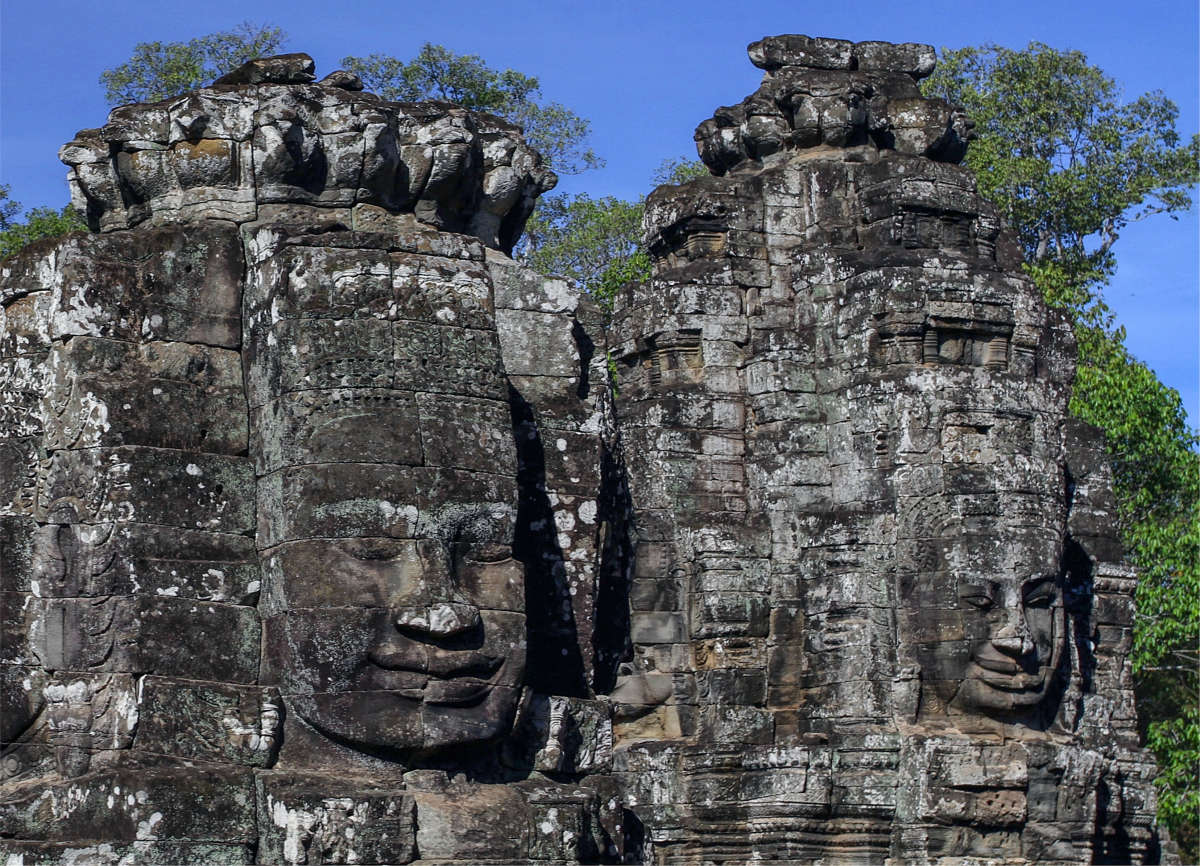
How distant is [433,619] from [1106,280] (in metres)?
25.4

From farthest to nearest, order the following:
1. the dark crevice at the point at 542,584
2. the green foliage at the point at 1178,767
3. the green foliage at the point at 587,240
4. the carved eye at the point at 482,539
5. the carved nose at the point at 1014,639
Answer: the green foliage at the point at 587,240 < the green foliage at the point at 1178,767 < the carved nose at the point at 1014,639 < the dark crevice at the point at 542,584 < the carved eye at the point at 482,539

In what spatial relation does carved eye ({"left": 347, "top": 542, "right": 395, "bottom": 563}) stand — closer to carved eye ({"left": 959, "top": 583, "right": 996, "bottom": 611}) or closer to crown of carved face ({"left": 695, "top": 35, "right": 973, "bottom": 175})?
carved eye ({"left": 959, "top": 583, "right": 996, "bottom": 611})

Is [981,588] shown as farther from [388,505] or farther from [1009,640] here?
[388,505]

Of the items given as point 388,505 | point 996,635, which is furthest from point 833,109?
point 388,505

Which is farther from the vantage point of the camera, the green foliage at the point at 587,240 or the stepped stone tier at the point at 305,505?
the green foliage at the point at 587,240

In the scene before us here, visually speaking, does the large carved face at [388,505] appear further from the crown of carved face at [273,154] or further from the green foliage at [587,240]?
the green foliage at [587,240]

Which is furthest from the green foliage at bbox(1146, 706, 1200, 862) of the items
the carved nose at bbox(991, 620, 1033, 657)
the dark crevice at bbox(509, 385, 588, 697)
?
the dark crevice at bbox(509, 385, 588, 697)

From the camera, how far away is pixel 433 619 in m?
9.01

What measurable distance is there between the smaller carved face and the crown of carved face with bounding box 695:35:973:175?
423 cm

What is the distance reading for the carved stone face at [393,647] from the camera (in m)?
8.98

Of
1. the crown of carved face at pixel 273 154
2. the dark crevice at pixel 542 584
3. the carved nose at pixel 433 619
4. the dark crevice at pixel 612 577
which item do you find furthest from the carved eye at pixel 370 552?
the crown of carved face at pixel 273 154

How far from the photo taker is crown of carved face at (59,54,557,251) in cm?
1000

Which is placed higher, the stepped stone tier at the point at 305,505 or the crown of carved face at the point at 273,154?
the crown of carved face at the point at 273,154

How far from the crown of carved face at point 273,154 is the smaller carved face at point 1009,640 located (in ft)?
24.2
